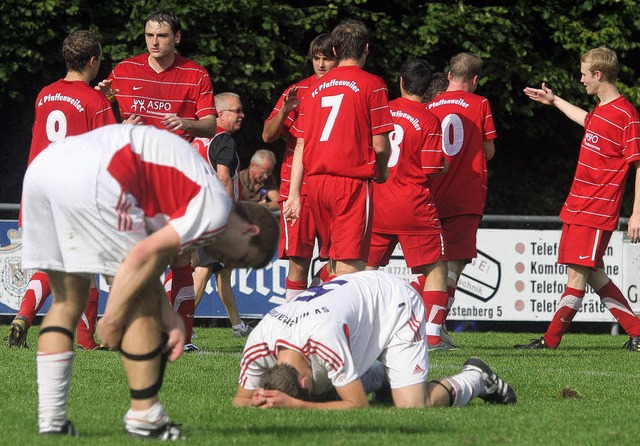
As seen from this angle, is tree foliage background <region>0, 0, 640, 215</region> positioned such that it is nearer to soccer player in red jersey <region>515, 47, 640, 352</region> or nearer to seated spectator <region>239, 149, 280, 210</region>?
Answer: seated spectator <region>239, 149, 280, 210</region>

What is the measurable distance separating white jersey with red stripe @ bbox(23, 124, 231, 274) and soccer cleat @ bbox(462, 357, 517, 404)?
106 inches

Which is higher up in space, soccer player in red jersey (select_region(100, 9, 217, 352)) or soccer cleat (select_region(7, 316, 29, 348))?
soccer player in red jersey (select_region(100, 9, 217, 352))

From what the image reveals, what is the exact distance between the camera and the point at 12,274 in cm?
1453

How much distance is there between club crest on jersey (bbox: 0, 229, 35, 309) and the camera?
14.5m

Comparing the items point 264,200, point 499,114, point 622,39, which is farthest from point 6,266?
point 622,39

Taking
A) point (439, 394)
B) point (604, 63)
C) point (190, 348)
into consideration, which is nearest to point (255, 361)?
point (439, 394)

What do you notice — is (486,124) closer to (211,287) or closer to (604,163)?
(604,163)

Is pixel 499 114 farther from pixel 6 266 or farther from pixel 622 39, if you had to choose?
pixel 6 266

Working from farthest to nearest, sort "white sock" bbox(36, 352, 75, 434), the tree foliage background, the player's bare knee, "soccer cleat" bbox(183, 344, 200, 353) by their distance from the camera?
the tree foliage background → "soccer cleat" bbox(183, 344, 200, 353) → the player's bare knee → "white sock" bbox(36, 352, 75, 434)

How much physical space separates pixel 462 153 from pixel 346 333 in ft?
17.5

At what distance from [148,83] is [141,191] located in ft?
16.8

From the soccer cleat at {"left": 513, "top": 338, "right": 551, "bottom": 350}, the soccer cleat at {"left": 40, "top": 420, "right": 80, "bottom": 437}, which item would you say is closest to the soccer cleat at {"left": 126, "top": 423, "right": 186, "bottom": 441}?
the soccer cleat at {"left": 40, "top": 420, "right": 80, "bottom": 437}

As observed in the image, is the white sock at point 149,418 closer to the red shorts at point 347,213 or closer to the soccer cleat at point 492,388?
the soccer cleat at point 492,388

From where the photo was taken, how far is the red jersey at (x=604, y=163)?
37.6 ft
